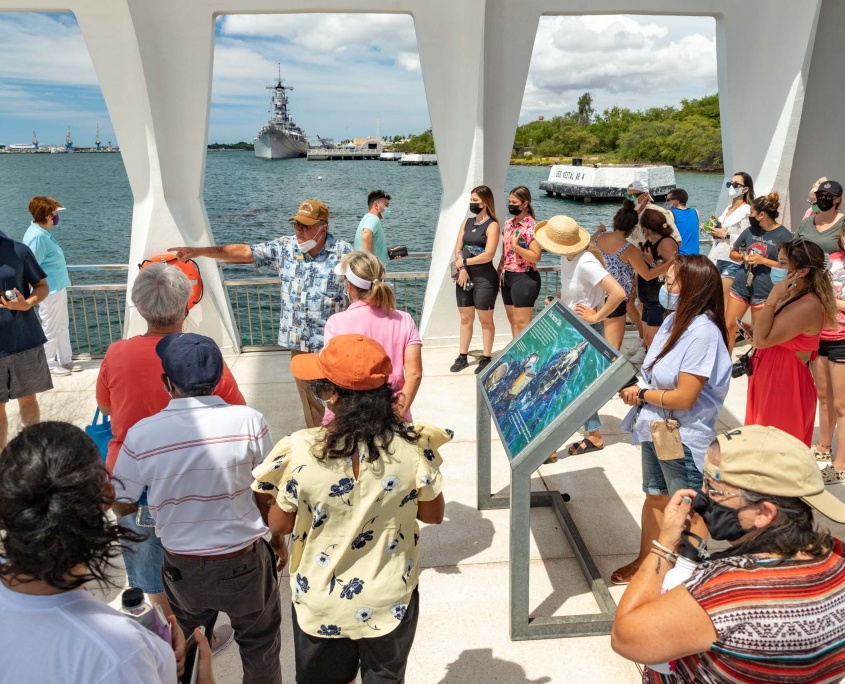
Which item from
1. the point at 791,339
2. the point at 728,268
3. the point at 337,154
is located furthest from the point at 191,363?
the point at 337,154

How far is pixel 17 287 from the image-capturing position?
421cm

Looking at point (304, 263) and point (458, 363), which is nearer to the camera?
point (304, 263)

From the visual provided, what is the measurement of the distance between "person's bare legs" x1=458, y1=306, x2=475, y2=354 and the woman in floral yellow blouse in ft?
15.0

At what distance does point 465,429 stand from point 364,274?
247cm

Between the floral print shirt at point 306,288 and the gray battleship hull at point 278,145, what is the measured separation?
131 m

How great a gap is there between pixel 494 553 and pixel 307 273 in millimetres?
2070

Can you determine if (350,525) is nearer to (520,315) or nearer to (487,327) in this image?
(520,315)

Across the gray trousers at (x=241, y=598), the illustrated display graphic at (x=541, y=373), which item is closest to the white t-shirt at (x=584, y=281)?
the illustrated display graphic at (x=541, y=373)

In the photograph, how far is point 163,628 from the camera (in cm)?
151

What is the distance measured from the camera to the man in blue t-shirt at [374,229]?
6137 millimetres

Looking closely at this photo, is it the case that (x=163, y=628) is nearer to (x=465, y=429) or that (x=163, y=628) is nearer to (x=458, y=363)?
(x=465, y=429)

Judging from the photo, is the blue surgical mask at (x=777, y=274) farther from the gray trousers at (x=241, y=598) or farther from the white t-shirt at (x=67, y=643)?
the white t-shirt at (x=67, y=643)

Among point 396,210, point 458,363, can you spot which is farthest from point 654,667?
point 396,210

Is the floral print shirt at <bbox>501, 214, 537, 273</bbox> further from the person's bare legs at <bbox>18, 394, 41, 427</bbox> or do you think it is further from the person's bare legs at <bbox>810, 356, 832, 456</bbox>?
the person's bare legs at <bbox>18, 394, 41, 427</bbox>
